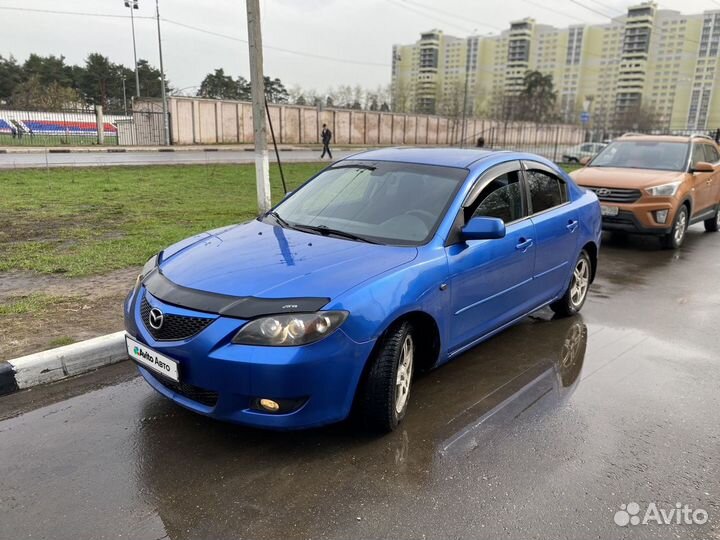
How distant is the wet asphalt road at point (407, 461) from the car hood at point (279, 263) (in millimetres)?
920

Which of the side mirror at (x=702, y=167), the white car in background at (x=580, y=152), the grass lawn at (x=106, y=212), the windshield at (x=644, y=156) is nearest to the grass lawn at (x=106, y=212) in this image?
the grass lawn at (x=106, y=212)

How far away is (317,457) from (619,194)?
298 inches

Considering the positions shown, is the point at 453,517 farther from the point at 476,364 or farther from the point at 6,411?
the point at 6,411

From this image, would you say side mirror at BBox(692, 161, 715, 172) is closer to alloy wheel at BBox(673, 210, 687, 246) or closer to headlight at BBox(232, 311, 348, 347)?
alloy wheel at BBox(673, 210, 687, 246)

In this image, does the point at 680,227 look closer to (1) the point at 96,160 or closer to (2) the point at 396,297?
(2) the point at 396,297

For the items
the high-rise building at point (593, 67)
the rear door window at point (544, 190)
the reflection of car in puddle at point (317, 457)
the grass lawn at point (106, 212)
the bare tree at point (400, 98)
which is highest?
the high-rise building at point (593, 67)

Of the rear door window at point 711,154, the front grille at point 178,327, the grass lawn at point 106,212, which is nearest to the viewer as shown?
the front grille at point 178,327

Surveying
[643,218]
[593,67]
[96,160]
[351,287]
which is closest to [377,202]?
[351,287]

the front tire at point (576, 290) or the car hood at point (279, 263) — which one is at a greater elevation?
the car hood at point (279, 263)

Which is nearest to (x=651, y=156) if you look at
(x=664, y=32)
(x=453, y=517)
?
(x=453, y=517)

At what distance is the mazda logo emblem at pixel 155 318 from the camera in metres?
3.02

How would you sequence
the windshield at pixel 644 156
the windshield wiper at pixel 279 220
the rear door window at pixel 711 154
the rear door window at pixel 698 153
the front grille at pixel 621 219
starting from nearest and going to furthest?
the windshield wiper at pixel 279 220 → the front grille at pixel 621 219 → the windshield at pixel 644 156 → the rear door window at pixel 698 153 → the rear door window at pixel 711 154

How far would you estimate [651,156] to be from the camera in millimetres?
9875

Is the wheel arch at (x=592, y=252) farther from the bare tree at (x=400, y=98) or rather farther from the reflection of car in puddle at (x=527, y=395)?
the bare tree at (x=400, y=98)
